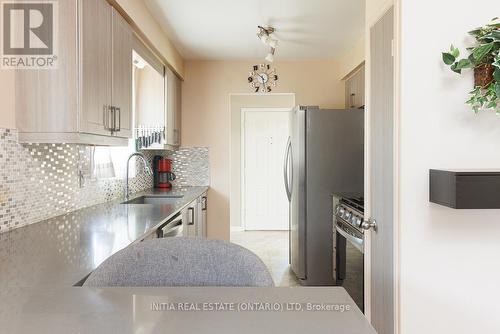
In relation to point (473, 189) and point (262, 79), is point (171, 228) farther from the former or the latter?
point (262, 79)

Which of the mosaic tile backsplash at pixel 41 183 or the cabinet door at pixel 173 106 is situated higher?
the cabinet door at pixel 173 106

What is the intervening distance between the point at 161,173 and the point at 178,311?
12.0 feet

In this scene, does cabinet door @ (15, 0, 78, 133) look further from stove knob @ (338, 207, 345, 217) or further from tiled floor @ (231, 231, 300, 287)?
tiled floor @ (231, 231, 300, 287)

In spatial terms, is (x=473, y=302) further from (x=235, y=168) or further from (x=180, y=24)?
(x=235, y=168)

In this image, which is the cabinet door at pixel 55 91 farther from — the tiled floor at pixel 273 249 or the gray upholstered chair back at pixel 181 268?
the tiled floor at pixel 273 249

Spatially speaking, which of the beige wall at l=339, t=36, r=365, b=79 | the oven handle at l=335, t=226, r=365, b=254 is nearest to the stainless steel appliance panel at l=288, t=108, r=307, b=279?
the oven handle at l=335, t=226, r=365, b=254

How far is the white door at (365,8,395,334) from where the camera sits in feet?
5.40

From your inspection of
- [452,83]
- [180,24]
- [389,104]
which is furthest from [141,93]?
[452,83]

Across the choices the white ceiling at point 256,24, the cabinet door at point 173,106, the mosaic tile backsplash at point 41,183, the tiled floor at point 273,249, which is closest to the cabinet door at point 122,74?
the mosaic tile backsplash at point 41,183

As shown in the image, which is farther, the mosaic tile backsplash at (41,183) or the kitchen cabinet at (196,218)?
the kitchen cabinet at (196,218)

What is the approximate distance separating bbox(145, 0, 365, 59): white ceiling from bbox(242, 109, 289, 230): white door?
189cm

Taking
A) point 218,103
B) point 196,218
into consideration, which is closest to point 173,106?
point 218,103

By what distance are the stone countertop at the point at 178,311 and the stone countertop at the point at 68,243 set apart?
25 centimetres

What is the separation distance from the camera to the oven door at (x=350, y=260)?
2.20 metres
